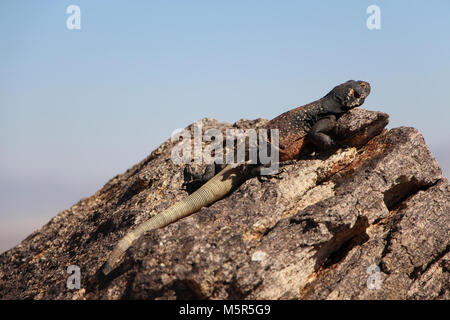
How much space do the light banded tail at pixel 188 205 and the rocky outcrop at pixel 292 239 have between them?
358 millimetres

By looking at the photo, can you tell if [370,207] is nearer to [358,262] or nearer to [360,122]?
[358,262]

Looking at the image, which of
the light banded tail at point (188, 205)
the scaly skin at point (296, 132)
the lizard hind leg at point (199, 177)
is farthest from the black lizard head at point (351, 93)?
the lizard hind leg at point (199, 177)

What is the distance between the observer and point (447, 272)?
7.89 m

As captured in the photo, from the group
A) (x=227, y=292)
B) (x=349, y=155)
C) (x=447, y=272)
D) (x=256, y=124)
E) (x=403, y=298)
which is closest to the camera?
(x=227, y=292)

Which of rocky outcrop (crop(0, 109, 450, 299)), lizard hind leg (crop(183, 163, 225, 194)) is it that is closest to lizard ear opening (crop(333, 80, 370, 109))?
rocky outcrop (crop(0, 109, 450, 299))

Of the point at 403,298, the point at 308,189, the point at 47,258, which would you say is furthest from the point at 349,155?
the point at 47,258

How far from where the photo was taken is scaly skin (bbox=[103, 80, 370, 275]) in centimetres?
851

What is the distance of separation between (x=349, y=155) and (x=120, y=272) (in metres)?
4.93

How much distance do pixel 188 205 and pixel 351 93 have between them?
419 cm

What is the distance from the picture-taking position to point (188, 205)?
332 inches

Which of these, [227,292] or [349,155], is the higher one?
[349,155]

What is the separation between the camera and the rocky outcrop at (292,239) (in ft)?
21.9

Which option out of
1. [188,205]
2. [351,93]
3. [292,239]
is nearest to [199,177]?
[188,205]

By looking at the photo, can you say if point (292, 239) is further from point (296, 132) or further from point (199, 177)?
point (199, 177)
